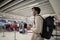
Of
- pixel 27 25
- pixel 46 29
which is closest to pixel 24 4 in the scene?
pixel 27 25

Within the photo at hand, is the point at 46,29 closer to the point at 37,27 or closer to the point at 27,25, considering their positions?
the point at 37,27

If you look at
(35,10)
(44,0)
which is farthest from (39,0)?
(35,10)

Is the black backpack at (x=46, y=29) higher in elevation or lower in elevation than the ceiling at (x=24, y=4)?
lower

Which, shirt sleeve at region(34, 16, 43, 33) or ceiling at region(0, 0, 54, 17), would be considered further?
ceiling at region(0, 0, 54, 17)

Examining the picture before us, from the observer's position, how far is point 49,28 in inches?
90.0

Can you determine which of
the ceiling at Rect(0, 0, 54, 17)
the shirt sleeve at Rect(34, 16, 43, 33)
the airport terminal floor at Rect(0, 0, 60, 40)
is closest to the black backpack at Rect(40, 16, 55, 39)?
the airport terminal floor at Rect(0, 0, 60, 40)

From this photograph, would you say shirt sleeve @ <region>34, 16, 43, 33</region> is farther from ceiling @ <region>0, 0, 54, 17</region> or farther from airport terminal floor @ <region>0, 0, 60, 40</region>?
ceiling @ <region>0, 0, 54, 17</region>

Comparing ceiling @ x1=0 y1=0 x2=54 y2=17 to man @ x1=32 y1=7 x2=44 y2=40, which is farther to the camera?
ceiling @ x1=0 y1=0 x2=54 y2=17

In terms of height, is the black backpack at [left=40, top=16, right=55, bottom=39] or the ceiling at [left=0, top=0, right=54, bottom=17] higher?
the ceiling at [left=0, top=0, right=54, bottom=17]

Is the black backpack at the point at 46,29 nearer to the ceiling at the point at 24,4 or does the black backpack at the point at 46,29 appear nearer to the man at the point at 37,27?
the man at the point at 37,27

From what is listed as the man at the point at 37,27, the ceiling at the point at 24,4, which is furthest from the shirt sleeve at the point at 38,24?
the ceiling at the point at 24,4

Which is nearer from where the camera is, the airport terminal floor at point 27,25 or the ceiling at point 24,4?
the airport terminal floor at point 27,25

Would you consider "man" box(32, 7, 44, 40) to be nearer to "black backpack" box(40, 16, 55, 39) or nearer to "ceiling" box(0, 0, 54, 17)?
"black backpack" box(40, 16, 55, 39)

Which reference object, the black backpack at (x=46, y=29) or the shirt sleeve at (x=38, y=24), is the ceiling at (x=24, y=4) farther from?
the shirt sleeve at (x=38, y=24)
